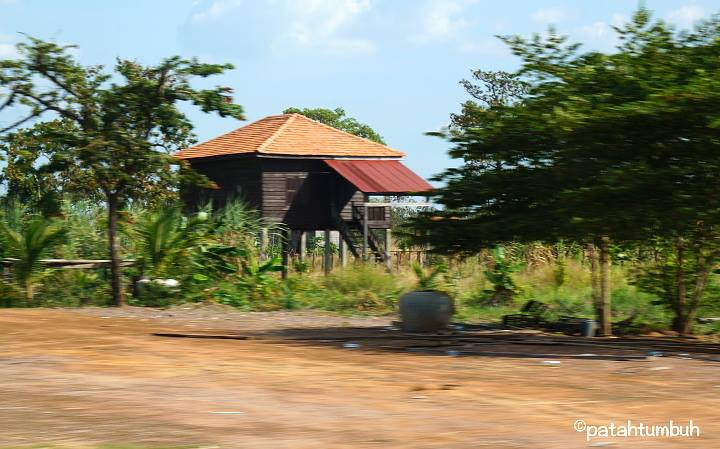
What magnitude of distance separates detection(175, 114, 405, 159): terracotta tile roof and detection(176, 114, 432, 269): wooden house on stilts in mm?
41

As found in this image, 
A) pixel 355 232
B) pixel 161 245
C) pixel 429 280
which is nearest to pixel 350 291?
pixel 429 280

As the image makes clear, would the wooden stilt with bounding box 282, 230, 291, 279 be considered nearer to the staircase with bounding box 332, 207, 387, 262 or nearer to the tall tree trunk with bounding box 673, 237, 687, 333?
the staircase with bounding box 332, 207, 387, 262

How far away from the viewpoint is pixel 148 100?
20.5m

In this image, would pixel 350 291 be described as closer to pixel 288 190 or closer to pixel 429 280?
pixel 429 280

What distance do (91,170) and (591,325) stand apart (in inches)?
413

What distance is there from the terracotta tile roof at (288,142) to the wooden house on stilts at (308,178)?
0.04m

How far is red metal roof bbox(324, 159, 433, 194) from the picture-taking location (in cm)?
4119

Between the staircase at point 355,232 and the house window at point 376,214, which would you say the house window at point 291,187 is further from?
the house window at point 376,214

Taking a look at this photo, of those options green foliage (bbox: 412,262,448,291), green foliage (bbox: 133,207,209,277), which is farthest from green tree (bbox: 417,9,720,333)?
green foliage (bbox: 133,207,209,277)

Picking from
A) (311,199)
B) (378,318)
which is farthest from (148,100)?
(311,199)

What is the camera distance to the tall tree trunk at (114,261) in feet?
69.3

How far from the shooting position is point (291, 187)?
140ft

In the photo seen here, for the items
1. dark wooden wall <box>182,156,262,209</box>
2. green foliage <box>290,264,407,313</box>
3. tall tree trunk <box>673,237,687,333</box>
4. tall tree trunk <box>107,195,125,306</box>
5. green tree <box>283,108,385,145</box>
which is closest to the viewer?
tall tree trunk <box>673,237,687,333</box>

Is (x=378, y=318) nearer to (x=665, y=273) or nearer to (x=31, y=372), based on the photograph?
(x=665, y=273)
